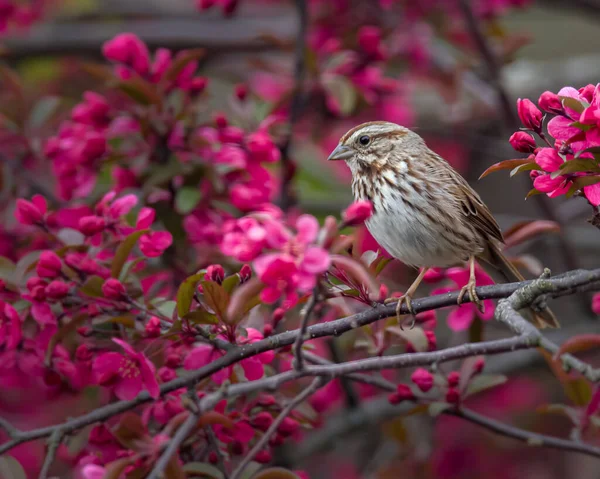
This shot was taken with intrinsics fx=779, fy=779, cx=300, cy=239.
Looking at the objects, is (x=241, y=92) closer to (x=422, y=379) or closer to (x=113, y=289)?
(x=113, y=289)

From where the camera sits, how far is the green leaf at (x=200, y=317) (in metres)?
2.21

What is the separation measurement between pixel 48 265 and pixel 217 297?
610mm

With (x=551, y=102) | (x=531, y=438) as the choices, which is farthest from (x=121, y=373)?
(x=551, y=102)

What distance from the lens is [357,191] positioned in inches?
128

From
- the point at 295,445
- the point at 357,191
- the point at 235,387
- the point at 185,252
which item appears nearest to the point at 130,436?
the point at 235,387

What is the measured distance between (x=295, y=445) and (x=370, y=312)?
6.33 ft

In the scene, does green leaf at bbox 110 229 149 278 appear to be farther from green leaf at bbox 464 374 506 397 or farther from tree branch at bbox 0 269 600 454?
green leaf at bbox 464 374 506 397

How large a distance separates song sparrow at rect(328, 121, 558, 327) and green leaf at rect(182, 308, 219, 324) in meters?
0.97

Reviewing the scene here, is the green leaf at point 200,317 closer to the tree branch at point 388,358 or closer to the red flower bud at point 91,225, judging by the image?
the tree branch at point 388,358

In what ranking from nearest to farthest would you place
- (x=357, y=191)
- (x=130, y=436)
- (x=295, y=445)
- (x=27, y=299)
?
(x=130, y=436), (x=27, y=299), (x=357, y=191), (x=295, y=445)

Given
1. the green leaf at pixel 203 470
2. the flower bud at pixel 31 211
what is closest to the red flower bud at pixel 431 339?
the green leaf at pixel 203 470

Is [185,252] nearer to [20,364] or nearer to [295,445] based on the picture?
[20,364]

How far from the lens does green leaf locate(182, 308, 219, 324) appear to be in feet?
7.23

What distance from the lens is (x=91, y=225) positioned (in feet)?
8.54
